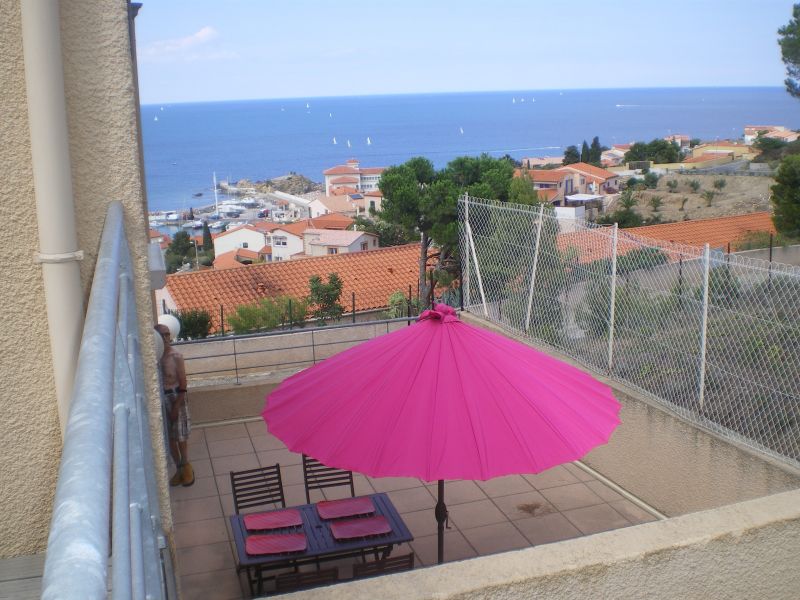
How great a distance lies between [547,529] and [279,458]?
275 centimetres

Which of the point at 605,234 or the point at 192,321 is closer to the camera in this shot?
the point at 605,234

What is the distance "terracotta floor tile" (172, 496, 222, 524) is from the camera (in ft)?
21.8

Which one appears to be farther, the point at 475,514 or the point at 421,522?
the point at 475,514

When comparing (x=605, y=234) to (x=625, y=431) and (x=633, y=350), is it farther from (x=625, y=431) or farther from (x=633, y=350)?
(x=625, y=431)

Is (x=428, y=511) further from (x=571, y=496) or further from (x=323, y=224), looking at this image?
(x=323, y=224)

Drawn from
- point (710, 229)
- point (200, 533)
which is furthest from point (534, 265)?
point (710, 229)

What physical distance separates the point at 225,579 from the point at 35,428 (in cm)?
378

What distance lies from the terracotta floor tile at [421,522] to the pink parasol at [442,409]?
191cm

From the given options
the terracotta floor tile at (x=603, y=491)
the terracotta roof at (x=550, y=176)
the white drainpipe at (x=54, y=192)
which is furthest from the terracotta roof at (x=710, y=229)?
the terracotta roof at (x=550, y=176)

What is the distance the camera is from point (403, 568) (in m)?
5.37

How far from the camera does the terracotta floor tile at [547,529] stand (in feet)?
20.9

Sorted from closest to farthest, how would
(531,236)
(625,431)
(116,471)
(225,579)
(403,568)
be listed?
(116,471) < (403,568) < (225,579) < (625,431) < (531,236)

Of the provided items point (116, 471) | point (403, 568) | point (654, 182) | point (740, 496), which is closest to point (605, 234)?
point (740, 496)

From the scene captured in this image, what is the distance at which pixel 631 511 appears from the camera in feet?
22.5
